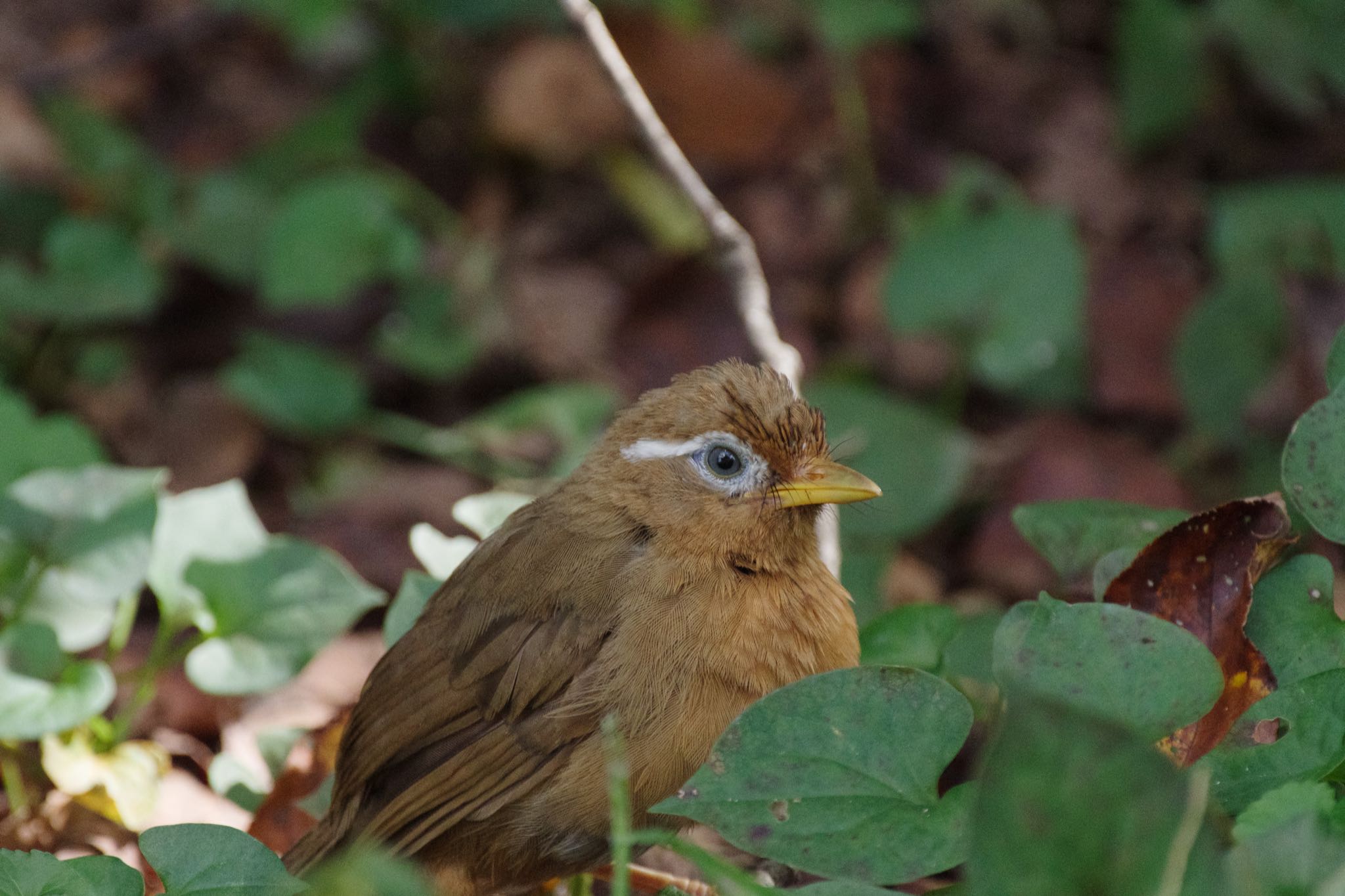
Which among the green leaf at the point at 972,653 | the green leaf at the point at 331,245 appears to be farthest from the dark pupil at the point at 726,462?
the green leaf at the point at 331,245

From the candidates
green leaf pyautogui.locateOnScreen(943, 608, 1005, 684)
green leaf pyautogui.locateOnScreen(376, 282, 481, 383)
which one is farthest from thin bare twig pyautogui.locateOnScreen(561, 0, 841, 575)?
green leaf pyautogui.locateOnScreen(376, 282, 481, 383)

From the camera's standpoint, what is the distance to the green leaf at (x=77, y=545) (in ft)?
Answer: 10.4

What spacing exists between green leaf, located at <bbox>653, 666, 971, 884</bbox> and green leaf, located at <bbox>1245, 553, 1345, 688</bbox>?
641 millimetres

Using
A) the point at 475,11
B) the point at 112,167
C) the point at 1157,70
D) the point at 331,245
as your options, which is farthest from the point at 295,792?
the point at 1157,70

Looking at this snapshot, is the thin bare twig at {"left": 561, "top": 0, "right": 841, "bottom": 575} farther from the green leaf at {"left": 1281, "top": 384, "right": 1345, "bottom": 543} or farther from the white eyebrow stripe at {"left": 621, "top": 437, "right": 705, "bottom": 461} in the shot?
the green leaf at {"left": 1281, "top": 384, "right": 1345, "bottom": 543}

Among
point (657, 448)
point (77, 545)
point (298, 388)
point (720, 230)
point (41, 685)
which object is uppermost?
point (720, 230)

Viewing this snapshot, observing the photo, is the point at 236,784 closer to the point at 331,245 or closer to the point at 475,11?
the point at 331,245

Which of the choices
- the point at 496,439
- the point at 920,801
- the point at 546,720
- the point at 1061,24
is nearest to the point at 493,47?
the point at 496,439

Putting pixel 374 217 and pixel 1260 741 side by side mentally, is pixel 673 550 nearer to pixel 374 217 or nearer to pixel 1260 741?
pixel 1260 741

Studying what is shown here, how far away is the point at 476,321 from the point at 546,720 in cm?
290

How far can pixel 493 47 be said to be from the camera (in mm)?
6258

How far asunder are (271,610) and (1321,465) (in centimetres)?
223

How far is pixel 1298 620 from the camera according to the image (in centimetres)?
240

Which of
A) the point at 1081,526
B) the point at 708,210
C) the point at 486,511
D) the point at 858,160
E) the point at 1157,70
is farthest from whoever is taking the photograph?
the point at 858,160
